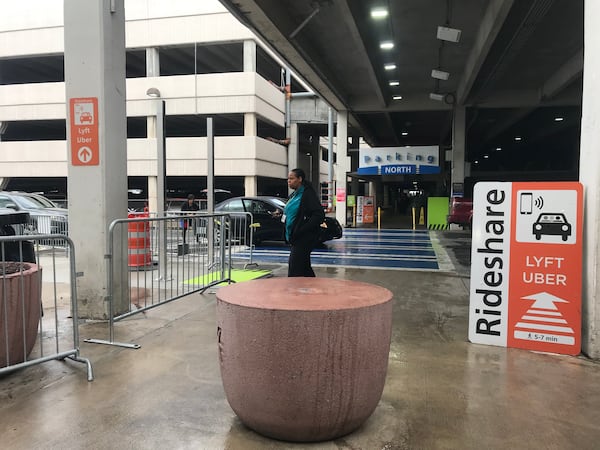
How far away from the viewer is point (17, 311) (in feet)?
13.4

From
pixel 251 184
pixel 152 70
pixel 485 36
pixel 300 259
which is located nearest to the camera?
pixel 300 259

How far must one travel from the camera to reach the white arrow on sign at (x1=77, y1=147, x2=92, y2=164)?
5746mm

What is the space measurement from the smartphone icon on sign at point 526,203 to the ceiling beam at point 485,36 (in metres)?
6.70

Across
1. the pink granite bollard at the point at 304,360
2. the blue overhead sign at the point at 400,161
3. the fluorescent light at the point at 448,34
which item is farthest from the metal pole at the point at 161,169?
the blue overhead sign at the point at 400,161

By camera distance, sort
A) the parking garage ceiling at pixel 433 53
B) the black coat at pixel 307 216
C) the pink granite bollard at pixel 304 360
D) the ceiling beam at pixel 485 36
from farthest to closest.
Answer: the parking garage ceiling at pixel 433 53 < the ceiling beam at pixel 485 36 < the black coat at pixel 307 216 < the pink granite bollard at pixel 304 360

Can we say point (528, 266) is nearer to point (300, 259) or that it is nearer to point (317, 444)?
point (300, 259)

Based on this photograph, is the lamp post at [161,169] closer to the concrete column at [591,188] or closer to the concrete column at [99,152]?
the concrete column at [99,152]

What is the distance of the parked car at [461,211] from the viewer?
18.5m

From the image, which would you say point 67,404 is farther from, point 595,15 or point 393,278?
point 393,278

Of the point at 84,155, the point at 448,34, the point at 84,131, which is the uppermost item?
the point at 448,34

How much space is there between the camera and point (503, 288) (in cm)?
484

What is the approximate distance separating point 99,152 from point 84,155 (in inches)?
8.3

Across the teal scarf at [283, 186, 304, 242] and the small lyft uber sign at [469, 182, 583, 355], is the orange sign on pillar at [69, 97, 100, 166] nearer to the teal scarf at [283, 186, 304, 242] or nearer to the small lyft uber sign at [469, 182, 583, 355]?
the teal scarf at [283, 186, 304, 242]

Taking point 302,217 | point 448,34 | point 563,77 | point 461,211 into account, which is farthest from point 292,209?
point 563,77
